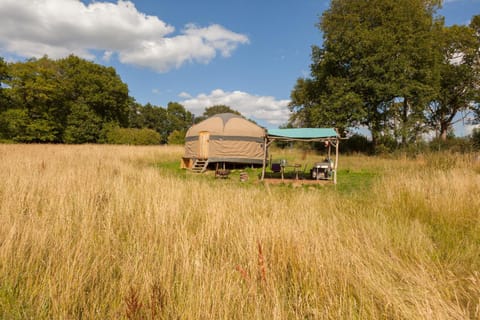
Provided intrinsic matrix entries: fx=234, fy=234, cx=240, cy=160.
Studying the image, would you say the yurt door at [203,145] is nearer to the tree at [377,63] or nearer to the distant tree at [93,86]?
the tree at [377,63]

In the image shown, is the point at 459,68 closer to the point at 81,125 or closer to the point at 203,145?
the point at 203,145

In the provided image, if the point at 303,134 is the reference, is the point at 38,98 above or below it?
above

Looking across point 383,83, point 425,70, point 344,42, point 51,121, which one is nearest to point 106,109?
point 51,121

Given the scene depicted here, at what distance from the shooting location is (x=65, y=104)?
3041cm

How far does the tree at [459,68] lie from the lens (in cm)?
1698

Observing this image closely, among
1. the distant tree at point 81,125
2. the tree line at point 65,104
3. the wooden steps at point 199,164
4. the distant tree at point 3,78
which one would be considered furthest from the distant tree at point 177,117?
the wooden steps at point 199,164

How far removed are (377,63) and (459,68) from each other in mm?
7752

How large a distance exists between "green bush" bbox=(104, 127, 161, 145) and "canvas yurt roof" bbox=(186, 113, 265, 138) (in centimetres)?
1852

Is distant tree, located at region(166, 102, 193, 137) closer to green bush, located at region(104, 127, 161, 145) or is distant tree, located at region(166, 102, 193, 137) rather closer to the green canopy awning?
green bush, located at region(104, 127, 161, 145)

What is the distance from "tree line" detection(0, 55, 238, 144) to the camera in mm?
26109

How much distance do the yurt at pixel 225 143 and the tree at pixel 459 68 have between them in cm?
1372

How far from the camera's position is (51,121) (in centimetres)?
2856

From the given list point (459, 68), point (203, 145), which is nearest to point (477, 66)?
point (459, 68)

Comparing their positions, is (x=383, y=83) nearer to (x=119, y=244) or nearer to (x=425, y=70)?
(x=425, y=70)
